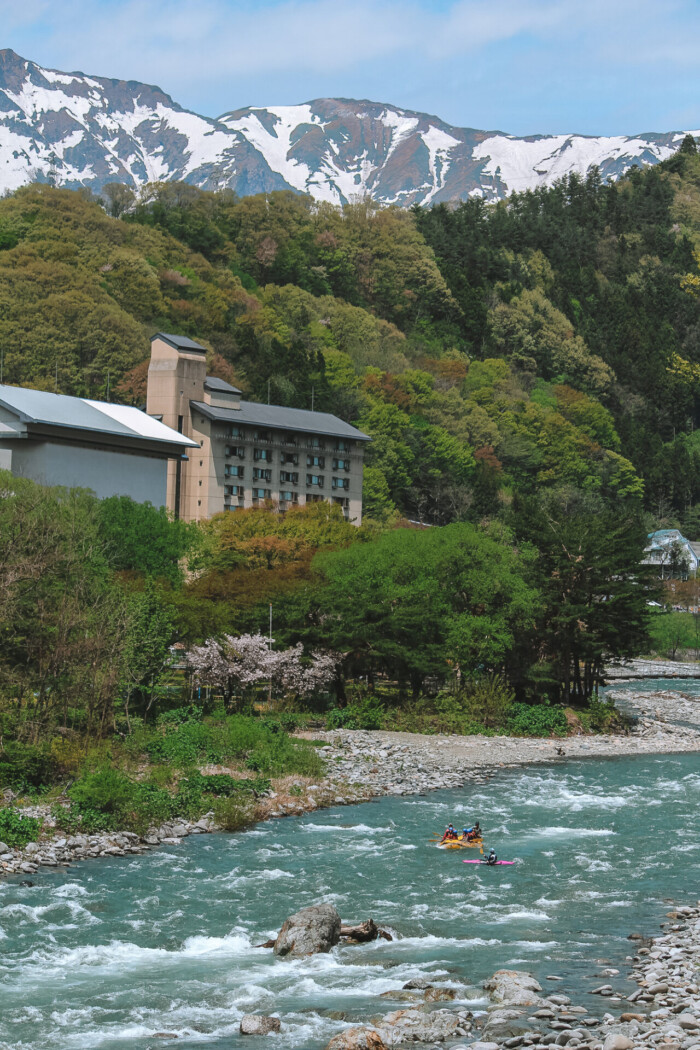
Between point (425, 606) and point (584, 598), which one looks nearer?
point (425, 606)

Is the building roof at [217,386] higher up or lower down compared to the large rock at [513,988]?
higher up

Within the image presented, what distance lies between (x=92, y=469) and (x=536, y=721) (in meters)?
30.7

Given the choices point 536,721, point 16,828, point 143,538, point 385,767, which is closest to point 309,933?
point 16,828

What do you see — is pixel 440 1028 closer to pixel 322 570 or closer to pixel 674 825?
pixel 674 825

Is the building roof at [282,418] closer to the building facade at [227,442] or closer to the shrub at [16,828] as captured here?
the building facade at [227,442]

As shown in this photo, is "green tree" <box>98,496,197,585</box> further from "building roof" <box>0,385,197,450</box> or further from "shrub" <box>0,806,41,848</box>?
"shrub" <box>0,806,41,848</box>

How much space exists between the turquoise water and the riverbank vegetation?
4.19 meters

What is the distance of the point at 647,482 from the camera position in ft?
467

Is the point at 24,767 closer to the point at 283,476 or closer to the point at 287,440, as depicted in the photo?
the point at 283,476

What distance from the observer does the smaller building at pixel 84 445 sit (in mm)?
64688

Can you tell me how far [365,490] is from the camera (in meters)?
106

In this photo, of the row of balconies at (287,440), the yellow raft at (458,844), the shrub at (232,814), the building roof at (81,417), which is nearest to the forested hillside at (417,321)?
the row of balconies at (287,440)

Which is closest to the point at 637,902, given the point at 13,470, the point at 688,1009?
the point at 688,1009

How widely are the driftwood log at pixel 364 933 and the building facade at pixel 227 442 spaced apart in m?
66.0
